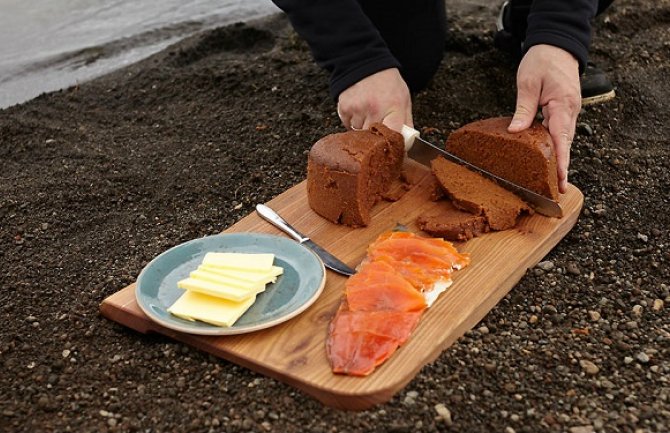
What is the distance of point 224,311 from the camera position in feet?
8.46

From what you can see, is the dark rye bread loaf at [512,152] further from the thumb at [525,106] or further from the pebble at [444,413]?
the pebble at [444,413]

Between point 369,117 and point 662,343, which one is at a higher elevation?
point 369,117

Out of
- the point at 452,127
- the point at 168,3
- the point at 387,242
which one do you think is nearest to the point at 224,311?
the point at 387,242

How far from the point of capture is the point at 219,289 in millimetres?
2594

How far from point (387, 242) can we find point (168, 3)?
4634 millimetres

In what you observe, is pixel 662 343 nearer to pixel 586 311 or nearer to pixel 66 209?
pixel 586 311

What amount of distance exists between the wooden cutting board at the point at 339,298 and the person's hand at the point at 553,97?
226 mm

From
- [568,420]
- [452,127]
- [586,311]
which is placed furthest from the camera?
[452,127]

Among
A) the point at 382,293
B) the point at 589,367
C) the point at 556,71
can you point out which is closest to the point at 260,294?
the point at 382,293

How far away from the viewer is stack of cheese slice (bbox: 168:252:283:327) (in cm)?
258

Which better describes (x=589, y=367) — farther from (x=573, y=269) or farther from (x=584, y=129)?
(x=584, y=129)

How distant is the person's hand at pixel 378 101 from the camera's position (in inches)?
135

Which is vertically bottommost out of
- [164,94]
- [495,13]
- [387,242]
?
[495,13]

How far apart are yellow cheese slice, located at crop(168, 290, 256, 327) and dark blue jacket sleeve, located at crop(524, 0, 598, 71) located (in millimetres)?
1726
